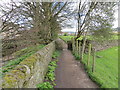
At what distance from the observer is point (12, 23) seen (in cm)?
424

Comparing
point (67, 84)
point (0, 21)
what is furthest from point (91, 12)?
point (0, 21)

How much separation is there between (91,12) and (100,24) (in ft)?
4.67

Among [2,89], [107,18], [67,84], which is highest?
[107,18]

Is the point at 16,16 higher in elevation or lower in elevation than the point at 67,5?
lower

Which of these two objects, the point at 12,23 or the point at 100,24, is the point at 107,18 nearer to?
the point at 100,24

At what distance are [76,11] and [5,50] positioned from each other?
8858 millimetres

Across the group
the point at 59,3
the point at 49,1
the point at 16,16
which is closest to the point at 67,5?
the point at 59,3

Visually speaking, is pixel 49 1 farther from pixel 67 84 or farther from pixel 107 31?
pixel 67 84

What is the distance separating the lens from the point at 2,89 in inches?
45.2

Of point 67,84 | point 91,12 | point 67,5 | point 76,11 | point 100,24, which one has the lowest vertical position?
point 67,84

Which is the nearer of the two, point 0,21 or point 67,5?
point 0,21

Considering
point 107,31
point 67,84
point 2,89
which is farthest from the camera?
point 107,31

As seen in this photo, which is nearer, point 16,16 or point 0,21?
point 0,21

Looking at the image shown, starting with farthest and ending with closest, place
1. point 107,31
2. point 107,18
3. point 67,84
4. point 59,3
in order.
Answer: point 59,3
point 107,31
point 107,18
point 67,84
